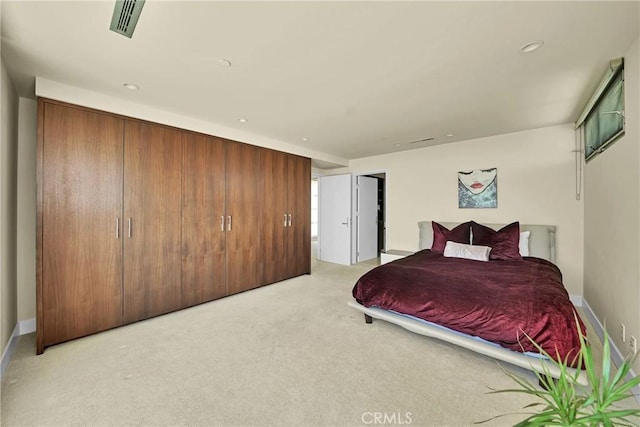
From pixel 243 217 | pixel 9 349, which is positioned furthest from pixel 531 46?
pixel 9 349

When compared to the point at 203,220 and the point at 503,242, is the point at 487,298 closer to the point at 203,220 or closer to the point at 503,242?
the point at 503,242

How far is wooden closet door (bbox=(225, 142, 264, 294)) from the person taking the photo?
375cm

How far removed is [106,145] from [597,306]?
17.2 feet

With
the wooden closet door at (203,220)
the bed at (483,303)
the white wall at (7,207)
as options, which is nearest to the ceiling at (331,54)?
the white wall at (7,207)

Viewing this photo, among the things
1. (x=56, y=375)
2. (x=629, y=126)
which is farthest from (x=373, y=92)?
(x=56, y=375)

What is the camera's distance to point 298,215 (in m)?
4.79

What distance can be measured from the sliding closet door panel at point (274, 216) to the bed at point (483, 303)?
1.80 m

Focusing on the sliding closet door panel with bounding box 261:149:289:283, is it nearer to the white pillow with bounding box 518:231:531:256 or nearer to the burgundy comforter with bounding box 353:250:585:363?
the burgundy comforter with bounding box 353:250:585:363

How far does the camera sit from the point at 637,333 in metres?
1.77

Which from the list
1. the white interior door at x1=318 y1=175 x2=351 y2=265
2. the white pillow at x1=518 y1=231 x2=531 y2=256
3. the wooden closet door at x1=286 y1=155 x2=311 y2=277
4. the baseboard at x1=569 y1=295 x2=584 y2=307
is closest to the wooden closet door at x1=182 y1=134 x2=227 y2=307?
the wooden closet door at x1=286 y1=155 x2=311 y2=277

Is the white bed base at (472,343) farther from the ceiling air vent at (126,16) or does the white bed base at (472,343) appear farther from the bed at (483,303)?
the ceiling air vent at (126,16)

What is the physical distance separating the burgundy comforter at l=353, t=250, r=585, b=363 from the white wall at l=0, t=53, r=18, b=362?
3097mm

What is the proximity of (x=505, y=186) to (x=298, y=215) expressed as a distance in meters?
3.29

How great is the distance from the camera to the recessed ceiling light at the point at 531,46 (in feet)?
5.94
